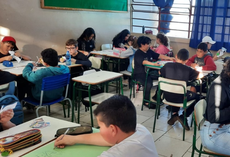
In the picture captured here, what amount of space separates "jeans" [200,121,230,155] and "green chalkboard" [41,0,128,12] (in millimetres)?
4432

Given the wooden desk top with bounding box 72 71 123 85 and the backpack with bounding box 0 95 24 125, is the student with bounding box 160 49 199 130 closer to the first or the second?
the wooden desk top with bounding box 72 71 123 85

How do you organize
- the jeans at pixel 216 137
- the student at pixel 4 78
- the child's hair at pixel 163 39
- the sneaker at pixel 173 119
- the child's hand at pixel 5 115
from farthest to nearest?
the child's hair at pixel 163 39, the sneaker at pixel 173 119, the student at pixel 4 78, the jeans at pixel 216 137, the child's hand at pixel 5 115

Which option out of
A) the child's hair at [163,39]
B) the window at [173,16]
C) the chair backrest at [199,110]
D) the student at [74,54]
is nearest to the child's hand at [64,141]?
the chair backrest at [199,110]

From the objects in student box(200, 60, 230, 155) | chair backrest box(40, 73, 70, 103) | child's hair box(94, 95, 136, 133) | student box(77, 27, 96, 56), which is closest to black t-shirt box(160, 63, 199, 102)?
student box(200, 60, 230, 155)

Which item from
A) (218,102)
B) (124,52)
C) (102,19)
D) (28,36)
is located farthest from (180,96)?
(102,19)

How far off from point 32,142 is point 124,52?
12.2 feet

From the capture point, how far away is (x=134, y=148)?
4.07 ft

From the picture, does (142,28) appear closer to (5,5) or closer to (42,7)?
(42,7)

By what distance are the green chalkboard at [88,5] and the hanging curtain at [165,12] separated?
108 cm

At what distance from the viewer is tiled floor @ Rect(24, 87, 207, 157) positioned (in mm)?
3049

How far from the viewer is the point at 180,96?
11.0ft

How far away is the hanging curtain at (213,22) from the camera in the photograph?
232 inches

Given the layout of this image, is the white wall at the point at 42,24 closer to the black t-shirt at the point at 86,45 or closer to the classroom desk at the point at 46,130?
the black t-shirt at the point at 86,45

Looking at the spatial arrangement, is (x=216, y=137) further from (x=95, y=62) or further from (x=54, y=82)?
(x=95, y=62)
